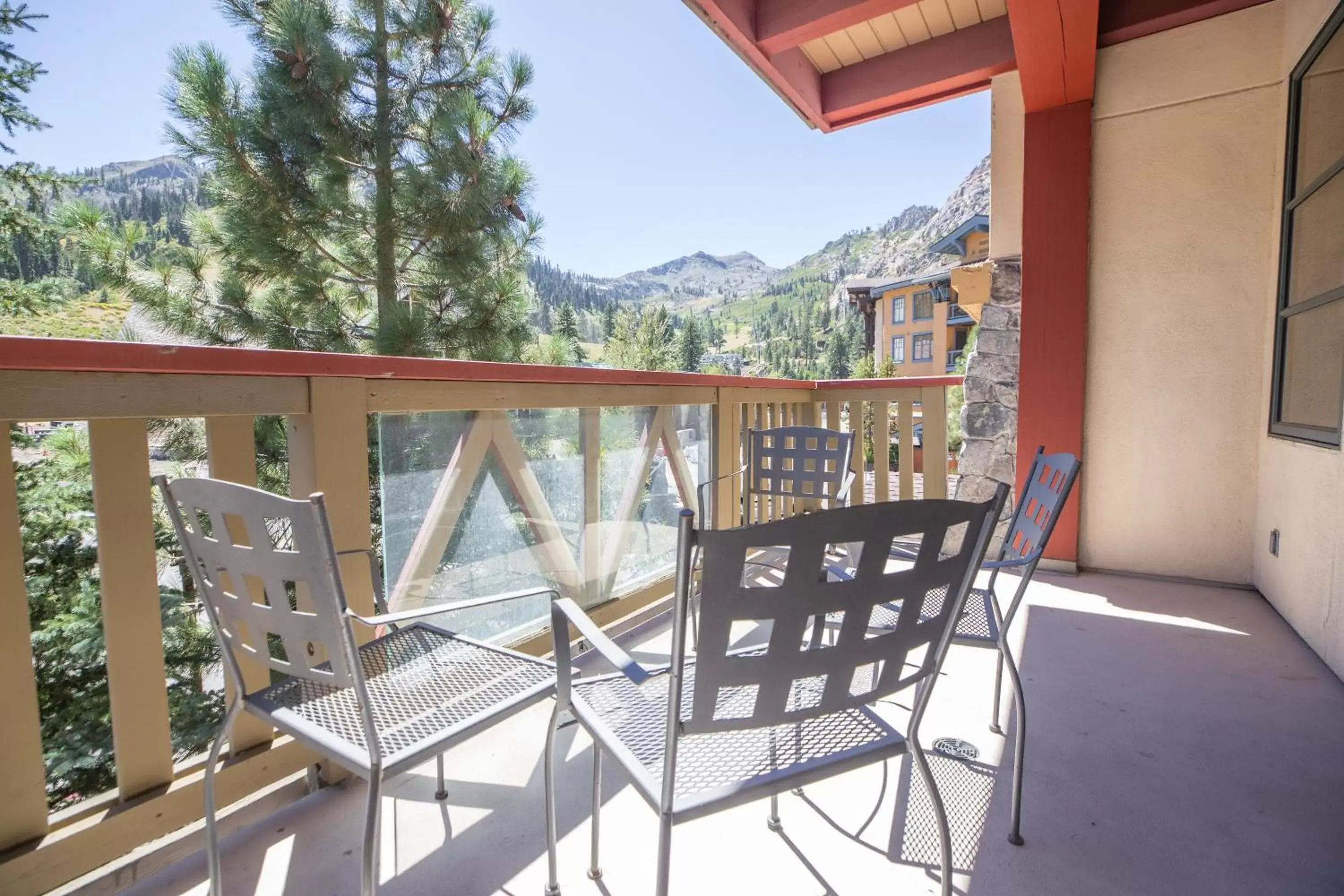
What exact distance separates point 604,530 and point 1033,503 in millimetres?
1583

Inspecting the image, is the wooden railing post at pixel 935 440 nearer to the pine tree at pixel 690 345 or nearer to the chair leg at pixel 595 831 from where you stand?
the chair leg at pixel 595 831

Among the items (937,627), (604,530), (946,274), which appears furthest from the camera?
(946,274)

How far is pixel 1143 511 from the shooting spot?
349cm

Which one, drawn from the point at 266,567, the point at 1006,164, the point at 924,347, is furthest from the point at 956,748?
the point at 924,347

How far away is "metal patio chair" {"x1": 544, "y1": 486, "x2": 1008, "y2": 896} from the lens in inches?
32.8

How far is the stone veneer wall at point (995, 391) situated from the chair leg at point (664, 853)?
11.2 ft

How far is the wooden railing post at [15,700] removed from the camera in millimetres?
1105

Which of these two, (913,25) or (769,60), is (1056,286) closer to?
(913,25)

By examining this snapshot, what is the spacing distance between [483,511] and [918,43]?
3.95 m

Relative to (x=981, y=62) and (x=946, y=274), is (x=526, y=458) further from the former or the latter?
(x=946, y=274)

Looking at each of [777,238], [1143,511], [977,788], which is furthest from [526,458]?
[777,238]

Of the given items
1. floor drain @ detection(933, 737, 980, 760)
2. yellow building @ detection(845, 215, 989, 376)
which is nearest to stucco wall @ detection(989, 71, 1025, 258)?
floor drain @ detection(933, 737, 980, 760)

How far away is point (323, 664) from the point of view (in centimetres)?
143

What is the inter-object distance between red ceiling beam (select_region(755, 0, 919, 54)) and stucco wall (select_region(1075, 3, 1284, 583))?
1.52 m
